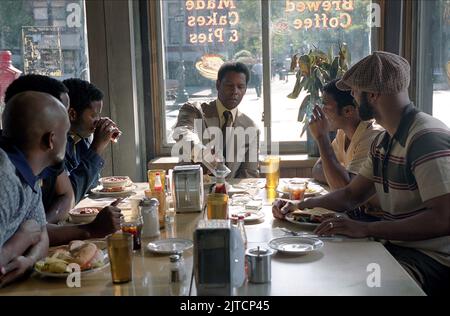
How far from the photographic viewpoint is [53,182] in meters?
2.70

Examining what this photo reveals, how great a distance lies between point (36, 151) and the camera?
1.96 meters

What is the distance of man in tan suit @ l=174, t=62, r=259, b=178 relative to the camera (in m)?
3.97

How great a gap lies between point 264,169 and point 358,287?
62.5 inches

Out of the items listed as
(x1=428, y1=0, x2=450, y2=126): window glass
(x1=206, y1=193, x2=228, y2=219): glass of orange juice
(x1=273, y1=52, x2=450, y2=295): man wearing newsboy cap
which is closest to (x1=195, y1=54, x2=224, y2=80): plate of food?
(x1=428, y1=0, x2=450, y2=126): window glass

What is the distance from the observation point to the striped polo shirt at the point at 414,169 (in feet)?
6.96

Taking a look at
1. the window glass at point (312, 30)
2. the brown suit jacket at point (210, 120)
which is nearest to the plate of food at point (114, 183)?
the brown suit jacket at point (210, 120)

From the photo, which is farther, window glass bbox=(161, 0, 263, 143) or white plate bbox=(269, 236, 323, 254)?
window glass bbox=(161, 0, 263, 143)

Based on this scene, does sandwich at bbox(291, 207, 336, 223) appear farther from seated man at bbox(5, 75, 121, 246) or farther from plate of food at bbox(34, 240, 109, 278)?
plate of food at bbox(34, 240, 109, 278)

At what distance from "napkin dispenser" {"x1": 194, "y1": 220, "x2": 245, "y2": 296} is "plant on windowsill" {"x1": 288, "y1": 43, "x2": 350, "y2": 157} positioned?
9.66 feet

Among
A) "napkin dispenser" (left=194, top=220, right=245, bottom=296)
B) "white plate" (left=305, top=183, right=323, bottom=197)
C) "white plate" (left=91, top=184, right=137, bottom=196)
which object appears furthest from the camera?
"white plate" (left=91, top=184, right=137, bottom=196)

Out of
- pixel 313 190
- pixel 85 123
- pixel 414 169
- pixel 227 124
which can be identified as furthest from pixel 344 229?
pixel 227 124

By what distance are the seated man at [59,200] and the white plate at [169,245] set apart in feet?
0.68
